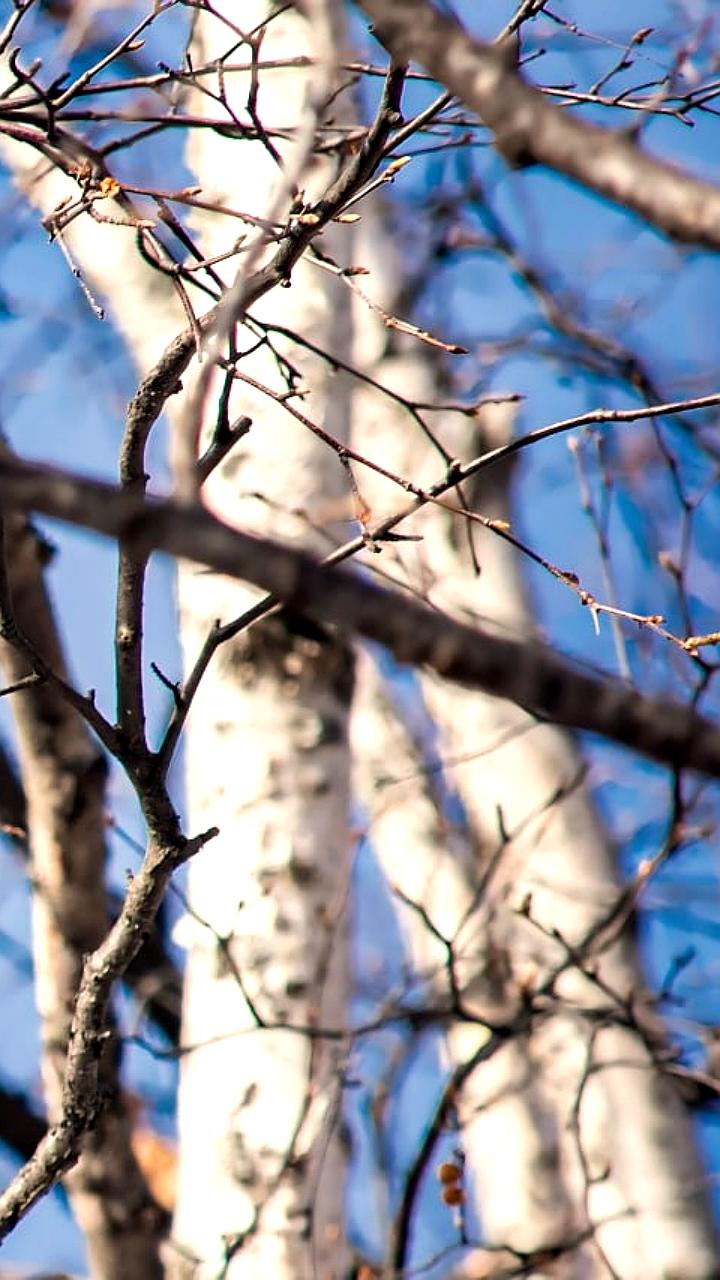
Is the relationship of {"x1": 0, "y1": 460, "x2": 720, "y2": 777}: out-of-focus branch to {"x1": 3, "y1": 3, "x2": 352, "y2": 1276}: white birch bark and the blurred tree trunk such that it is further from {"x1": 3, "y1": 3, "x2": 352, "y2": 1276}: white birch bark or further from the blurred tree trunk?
{"x1": 3, "y1": 3, "x2": 352, "y2": 1276}: white birch bark

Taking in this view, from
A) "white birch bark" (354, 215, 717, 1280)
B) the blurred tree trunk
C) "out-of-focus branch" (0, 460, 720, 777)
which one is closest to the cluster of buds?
the blurred tree trunk

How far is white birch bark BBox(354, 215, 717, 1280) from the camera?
331 centimetres

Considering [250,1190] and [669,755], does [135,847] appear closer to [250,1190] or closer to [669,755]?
[250,1190]

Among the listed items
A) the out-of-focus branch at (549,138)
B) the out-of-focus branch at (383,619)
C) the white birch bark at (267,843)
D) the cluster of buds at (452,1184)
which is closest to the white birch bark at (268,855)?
the white birch bark at (267,843)

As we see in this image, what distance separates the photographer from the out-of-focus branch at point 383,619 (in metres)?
0.54

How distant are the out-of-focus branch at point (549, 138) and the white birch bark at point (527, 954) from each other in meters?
2.12

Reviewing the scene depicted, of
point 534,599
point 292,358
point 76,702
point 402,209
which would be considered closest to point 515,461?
point 534,599

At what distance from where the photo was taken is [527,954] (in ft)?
11.2

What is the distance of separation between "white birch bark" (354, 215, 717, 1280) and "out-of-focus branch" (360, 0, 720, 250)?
212cm

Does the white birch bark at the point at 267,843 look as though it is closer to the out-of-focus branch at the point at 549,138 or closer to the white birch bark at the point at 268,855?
the white birch bark at the point at 268,855

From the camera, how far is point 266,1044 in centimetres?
232

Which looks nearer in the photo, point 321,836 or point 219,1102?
point 219,1102

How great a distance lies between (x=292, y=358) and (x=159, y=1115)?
3049 mm

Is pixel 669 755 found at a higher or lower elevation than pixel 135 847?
lower
